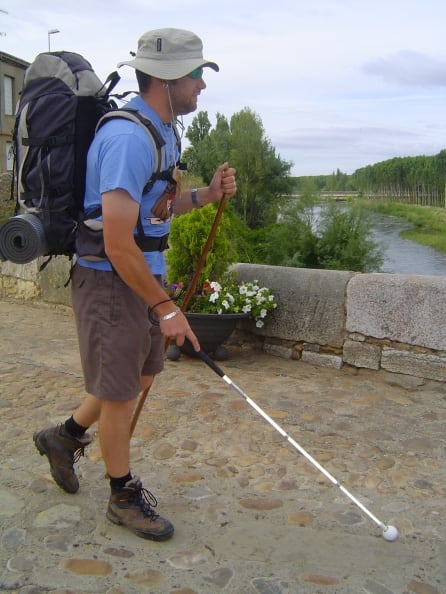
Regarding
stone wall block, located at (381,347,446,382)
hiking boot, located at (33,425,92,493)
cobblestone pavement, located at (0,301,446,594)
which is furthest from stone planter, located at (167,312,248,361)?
hiking boot, located at (33,425,92,493)

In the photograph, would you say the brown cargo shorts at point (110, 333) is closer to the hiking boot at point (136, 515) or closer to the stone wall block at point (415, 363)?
the hiking boot at point (136, 515)

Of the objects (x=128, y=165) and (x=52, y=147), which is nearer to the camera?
(x=128, y=165)

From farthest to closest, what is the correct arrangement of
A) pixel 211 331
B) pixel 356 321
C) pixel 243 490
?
pixel 211 331, pixel 356 321, pixel 243 490

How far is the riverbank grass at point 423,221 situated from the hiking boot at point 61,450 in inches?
964

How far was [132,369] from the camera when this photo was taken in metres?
2.67

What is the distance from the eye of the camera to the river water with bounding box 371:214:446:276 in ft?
50.3

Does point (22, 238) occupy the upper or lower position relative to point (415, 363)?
upper

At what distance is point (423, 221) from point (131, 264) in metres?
43.7

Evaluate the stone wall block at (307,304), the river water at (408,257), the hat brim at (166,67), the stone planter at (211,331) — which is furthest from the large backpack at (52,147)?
the river water at (408,257)

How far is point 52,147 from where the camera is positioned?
2549 millimetres

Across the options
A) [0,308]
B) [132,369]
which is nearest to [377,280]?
[132,369]

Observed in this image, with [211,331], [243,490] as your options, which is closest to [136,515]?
[243,490]

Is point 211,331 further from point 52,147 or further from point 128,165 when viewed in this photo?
point 128,165

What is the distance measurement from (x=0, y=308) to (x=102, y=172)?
5.95 metres
